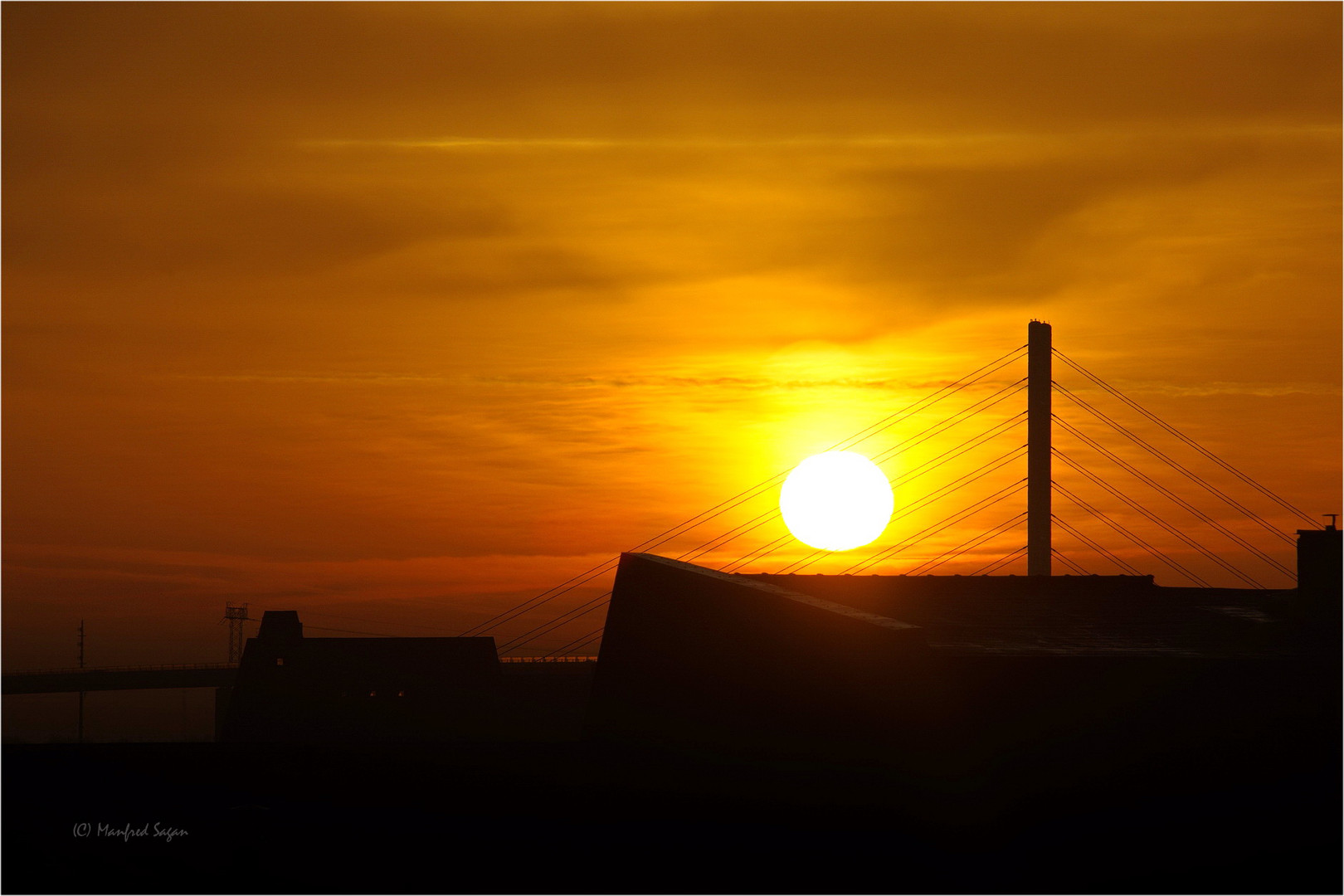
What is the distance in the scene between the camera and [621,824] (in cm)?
1919

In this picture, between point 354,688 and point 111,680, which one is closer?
point 354,688

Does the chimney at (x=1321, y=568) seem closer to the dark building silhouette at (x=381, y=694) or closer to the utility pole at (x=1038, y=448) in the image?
the utility pole at (x=1038, y=448)

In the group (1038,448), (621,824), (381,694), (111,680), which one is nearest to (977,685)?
(621,824)

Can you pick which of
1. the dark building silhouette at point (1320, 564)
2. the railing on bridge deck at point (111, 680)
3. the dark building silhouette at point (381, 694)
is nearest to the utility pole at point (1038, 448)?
the dark building silhouette at point (1320, 564)

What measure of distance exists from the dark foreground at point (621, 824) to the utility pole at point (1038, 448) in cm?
2175

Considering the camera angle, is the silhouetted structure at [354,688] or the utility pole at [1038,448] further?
the silhouetted structure at [354,688]

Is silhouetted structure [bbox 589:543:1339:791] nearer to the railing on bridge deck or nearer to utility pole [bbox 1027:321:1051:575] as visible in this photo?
utility pole [bbox 1027:321:1051:575]

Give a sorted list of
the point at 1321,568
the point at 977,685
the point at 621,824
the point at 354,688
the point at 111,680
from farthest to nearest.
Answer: the point at 111,680, the point at 354,688, the point at 1321,568, the point at 621,824, the point at 977,685

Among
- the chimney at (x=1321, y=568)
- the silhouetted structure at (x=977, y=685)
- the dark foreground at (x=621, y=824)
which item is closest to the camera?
the dark foreground at (x=621, y=824)

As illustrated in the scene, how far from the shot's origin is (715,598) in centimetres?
2119

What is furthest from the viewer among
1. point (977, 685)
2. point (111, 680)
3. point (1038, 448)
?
point (111, 680)

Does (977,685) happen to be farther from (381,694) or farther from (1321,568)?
(381,694)

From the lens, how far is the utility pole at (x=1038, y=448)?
39969 millimetres

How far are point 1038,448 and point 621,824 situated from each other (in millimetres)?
28387
